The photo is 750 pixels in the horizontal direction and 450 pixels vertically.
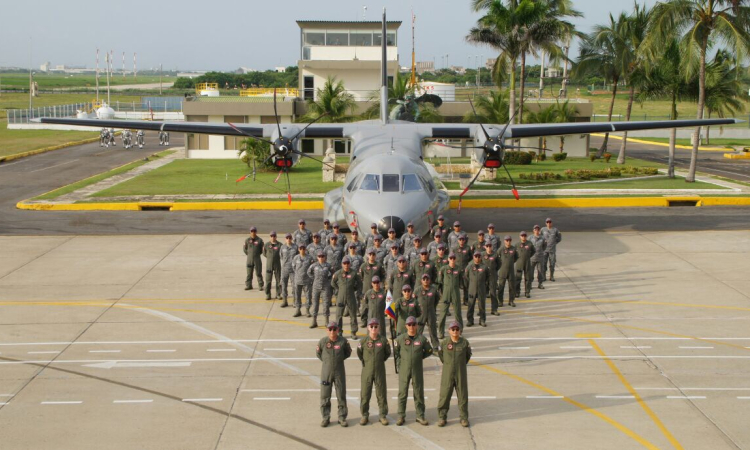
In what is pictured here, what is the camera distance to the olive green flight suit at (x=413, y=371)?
34.1 feet

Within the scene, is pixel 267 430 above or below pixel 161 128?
below

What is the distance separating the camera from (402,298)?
1298 cm

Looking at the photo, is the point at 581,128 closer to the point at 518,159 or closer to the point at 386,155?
the point at 386,155

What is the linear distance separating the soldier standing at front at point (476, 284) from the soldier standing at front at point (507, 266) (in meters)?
1.19

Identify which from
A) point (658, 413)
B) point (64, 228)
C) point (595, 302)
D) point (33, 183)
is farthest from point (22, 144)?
point (658, 413)

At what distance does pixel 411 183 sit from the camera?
62.2 feet

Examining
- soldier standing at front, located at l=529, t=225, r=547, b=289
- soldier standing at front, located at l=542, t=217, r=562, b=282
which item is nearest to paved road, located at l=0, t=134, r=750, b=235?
soldier standing at front, located at l=542, t=217, r=562, b=282

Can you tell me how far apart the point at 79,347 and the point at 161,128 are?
1210 centimetres

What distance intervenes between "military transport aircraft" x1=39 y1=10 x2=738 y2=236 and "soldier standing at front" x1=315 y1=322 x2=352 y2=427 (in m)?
6.95

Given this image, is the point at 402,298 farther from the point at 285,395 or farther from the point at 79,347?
the point at 79,347

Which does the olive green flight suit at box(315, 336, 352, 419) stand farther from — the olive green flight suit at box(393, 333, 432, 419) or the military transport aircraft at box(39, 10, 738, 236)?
the military transport aircraft at box(39, 10, 738, 236)

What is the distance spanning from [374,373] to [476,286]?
489 cm

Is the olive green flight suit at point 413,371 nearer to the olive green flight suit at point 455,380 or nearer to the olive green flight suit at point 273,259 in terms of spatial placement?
the olive green flight suit at point 455,380

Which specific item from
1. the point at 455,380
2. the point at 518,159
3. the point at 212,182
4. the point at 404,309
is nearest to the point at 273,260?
the point at 404,309
